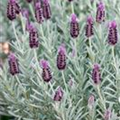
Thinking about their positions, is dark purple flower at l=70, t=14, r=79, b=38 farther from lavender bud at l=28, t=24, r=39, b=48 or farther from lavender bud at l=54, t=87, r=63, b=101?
lavender bud at l=54, t=87, r=63, b=101

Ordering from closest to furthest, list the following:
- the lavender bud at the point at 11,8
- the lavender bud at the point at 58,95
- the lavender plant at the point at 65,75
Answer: the lavender bud at the point at 58,95, the lavender plant at the point at 65,75, the lavender bud at the point at 11,8

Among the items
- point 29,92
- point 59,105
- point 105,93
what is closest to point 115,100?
point 105,93

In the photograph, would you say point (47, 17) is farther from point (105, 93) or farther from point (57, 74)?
point (105, 93)

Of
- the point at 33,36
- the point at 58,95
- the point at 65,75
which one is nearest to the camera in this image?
the point at 58,95

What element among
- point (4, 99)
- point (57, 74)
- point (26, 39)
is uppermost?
point (26, 39)

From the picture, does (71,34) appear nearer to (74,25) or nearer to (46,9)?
(74,25)

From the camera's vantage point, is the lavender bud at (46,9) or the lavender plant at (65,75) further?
the lavender bud at (46,9)

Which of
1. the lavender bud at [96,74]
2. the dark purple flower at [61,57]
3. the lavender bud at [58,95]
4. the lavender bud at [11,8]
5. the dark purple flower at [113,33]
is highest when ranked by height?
the lavender bud at [11,8]

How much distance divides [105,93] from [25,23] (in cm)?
73

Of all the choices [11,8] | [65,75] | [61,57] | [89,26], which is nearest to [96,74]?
[61,57]

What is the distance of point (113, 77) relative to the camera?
1929 mm

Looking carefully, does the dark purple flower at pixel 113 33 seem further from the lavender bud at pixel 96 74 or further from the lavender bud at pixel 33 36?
the lavender bud at pixel 33 36

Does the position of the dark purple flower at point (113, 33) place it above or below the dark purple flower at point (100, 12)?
below

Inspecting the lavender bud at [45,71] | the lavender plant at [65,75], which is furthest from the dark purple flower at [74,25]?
the lavender bud at [45,71]
